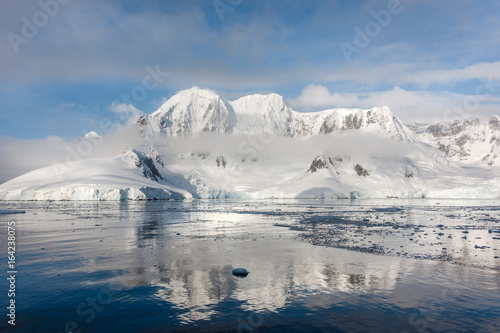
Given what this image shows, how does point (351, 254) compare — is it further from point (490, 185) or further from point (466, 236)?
point (490, 185)

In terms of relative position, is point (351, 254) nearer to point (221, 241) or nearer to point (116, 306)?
point (221, 241)

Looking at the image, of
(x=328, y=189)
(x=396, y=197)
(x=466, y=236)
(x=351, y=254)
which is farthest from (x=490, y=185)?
(x=351, y=254)

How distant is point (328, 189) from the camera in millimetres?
179375

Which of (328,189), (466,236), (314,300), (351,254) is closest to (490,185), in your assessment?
(328,189)

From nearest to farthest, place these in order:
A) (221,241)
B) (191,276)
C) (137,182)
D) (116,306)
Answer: (116,306) → (191,276) → (221,241) → (137,182)

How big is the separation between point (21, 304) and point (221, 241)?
16201 mm

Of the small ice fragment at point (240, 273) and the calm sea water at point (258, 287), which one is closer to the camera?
the calm sea water at point (258, 287)

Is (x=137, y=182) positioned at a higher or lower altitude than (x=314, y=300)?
higher

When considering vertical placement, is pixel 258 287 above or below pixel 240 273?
below

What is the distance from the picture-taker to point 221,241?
27078mm

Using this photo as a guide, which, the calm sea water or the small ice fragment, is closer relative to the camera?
the calm sea water

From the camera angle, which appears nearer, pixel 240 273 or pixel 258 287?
pixel 258 287

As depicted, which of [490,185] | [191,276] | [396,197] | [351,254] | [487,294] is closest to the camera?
[487,294]

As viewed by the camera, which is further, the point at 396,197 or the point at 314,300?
the point at 396,197
